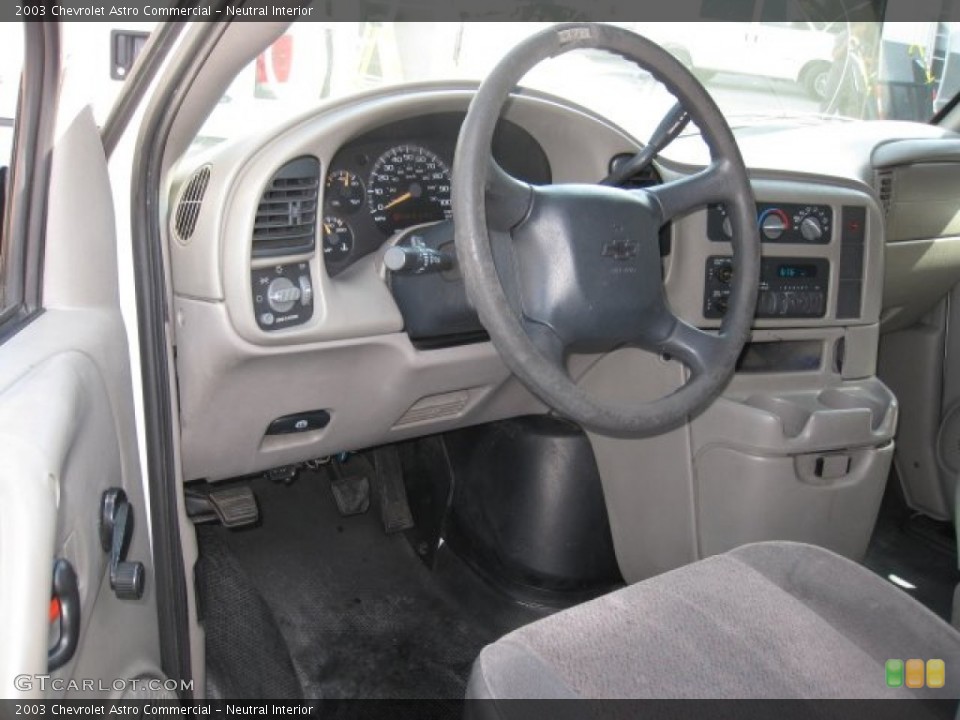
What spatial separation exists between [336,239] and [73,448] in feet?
2.38

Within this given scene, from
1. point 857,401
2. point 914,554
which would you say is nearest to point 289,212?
point 857,401

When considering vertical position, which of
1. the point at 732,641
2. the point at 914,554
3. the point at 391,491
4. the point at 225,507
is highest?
the point at 732,641

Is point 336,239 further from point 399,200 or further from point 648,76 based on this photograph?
point 648,76

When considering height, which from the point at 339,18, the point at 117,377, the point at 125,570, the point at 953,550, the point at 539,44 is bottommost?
the point at 953,550

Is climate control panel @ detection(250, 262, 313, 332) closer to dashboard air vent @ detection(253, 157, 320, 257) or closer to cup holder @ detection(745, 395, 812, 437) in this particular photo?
dashboard air vent @ detection(253, 157, 320, 257)

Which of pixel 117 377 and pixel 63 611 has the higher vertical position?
pixel 117 377

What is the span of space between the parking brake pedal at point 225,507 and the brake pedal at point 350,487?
340 millimetres

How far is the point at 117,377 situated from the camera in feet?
3.96

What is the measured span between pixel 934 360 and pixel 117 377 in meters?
2.36

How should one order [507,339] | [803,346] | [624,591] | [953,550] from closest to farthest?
[507,339] → [624,591] → [803,346] → [953,550]

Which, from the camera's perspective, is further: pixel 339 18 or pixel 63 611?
pixel 339 18

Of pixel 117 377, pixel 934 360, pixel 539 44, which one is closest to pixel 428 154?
pixel 539 44

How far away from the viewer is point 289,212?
1453mm

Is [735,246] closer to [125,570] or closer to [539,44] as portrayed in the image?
[539,44]
